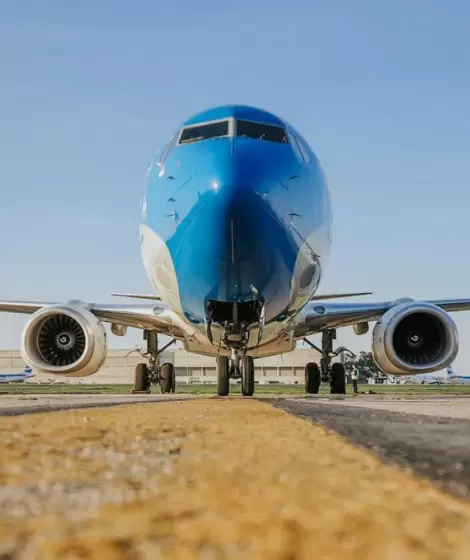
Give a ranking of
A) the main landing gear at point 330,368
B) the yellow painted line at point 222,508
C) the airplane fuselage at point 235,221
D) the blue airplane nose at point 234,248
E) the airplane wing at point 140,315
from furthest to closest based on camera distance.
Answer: the main landing gear at point 330,368 → the airplane wing at point 140,315 → the airplane fuselage at point 235,221 → the blue airplane nose at point 234,248 → the yellow painted line at point 222,508

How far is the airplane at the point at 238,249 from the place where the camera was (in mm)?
7676

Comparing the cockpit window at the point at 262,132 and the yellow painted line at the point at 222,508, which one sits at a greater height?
the cockpit window at the point at 262,132

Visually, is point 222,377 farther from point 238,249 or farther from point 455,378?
point 455,378

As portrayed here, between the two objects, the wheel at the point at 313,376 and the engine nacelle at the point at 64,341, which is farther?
the wheel at the point at 313,376

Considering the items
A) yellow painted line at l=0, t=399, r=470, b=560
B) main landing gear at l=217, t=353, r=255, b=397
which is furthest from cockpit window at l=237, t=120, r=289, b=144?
yellow painted line at l=0, t=399, r=470, b=560

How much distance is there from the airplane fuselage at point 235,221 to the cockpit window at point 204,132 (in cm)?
1

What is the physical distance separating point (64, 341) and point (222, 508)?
1176cm

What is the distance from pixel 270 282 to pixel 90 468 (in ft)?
23.2

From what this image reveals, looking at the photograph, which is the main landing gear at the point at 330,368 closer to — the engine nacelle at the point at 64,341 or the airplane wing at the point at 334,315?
the airplane wing at the point at 334,315

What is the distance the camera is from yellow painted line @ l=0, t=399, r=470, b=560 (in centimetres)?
57

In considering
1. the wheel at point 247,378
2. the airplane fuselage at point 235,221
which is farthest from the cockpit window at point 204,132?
the wheel at point 247,378

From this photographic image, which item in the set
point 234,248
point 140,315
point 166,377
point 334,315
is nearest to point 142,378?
point 166,377

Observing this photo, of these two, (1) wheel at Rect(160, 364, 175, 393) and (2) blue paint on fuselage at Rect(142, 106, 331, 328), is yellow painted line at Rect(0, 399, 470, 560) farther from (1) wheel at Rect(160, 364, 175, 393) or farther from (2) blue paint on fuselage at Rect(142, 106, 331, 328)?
(1) wheel at Rect(160, 364, 175, 393)

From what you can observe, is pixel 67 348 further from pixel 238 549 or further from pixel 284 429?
pixel 238 549
